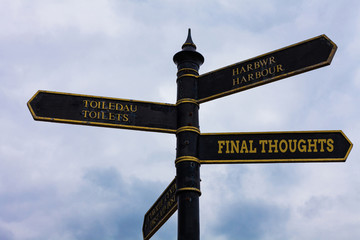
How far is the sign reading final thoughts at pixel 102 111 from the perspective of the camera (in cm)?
717

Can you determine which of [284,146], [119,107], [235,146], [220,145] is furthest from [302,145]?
[119,107]

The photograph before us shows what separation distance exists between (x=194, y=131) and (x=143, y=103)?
945 millimetres

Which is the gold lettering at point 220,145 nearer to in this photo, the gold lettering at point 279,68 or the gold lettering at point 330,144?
the gold lettering at point 279,68

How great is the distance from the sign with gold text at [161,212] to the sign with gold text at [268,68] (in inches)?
58.4

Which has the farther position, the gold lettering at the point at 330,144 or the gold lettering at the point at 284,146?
the gold lettering at the point at 284,146

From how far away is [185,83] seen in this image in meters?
7.55

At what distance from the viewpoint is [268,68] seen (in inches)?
286

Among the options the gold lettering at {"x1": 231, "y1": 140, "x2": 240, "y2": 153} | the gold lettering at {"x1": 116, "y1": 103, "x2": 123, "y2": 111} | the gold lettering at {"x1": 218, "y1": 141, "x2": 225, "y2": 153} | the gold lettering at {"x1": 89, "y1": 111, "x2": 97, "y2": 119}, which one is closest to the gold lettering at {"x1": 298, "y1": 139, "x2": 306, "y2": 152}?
the gold lettering at {"x1": 231, "y1": 140, "x2": 240, "y2": 153}

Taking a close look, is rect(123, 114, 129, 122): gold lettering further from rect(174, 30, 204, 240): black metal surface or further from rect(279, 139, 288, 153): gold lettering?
rect(279, 139, 288, 153): gold lettering

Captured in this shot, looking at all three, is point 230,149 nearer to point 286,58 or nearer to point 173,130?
point 173,130

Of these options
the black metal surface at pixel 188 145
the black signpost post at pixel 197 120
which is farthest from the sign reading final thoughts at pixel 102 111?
the black metal surface at pixel 188 145

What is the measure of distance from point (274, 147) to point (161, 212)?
2.08m

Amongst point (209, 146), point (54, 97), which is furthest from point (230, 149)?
point (54, 97)

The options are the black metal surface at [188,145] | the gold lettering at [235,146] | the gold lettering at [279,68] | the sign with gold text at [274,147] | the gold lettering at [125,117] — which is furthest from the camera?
the gold lettering at [125,117]
